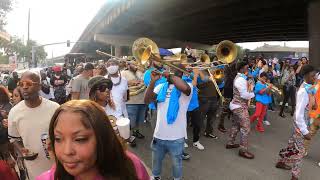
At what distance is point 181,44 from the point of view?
3988cm

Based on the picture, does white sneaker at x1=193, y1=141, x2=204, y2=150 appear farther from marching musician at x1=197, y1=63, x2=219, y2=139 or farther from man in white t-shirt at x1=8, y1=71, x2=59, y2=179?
man in white t-shirt at x1=8, y1=71, x2=59, y2=179

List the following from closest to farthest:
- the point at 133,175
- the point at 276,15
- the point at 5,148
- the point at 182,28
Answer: the point at 133,175
the point at 5,148
the point at 276,15
the point at 182,28

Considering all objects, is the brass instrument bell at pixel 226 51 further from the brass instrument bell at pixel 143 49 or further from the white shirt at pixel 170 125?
the white shirt at pixel 170 125

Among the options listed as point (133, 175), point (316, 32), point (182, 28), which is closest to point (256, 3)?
point (316, 32)

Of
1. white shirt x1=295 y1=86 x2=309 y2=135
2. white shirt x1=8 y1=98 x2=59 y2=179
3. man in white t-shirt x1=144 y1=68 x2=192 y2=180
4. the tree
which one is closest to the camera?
white shirt x1=8 y1=98 x2=59 y2=179

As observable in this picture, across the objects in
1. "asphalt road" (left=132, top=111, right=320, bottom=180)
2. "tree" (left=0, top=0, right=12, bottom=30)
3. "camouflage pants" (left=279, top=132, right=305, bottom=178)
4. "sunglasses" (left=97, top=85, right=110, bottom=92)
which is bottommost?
"asphalt road" (left=132, top=111, right=320, bottom=180)

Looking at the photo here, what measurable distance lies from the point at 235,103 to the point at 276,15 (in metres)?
17.1

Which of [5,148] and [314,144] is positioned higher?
[5,148]

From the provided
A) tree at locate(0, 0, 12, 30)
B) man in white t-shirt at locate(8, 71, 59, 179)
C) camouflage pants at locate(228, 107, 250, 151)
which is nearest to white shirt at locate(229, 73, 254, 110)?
camouflage pants at locate(228, 107, 250, 151)

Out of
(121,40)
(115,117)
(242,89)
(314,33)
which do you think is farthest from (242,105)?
(121,40)

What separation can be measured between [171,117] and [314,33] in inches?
446

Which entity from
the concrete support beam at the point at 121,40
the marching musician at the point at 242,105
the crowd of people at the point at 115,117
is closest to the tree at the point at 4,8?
the concrete support beam at the point at 121,40

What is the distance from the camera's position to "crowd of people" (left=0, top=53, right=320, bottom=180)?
1552 millimetres

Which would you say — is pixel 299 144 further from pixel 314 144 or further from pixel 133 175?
pixel 133 175
